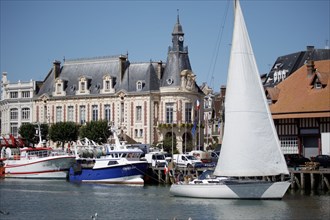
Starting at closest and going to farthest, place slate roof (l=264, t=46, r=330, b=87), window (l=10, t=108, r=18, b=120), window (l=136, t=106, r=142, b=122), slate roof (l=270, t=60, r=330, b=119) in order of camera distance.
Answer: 1. slate roof (l=270, t=60, r=330, b=119)
2. slate roof (l=264, t=46, r=330, b=87)
3. window (l=136, t=106, r=142, b=122)
4. window (l=10, t=108, r=18, b=120)

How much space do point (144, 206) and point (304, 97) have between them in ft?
Answer: 74.4

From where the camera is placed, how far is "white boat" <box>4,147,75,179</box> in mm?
69000

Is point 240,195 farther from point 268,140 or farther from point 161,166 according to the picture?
point 161,166

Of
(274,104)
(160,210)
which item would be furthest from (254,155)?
(274,104)

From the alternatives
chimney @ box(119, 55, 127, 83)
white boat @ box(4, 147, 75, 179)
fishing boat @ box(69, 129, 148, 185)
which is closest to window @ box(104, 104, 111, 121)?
chimney @ box(119, 55, 127, 83)

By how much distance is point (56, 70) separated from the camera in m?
101

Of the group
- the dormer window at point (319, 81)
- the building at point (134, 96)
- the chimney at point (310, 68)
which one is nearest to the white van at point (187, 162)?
the dormer window at point (319, 81)

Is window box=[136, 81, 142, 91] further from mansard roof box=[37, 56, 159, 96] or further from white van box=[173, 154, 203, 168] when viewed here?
white van box=[173, 154, 203, 168]

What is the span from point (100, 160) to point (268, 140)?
24002mm

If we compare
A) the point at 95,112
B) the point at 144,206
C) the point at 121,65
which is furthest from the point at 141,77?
the point at 144,206

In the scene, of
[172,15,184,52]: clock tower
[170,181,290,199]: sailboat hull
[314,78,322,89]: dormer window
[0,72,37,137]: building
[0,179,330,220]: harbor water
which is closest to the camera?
[0,179,330,220]: harbor water

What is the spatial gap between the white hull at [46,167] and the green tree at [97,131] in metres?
17.3

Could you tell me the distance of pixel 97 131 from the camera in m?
87.6

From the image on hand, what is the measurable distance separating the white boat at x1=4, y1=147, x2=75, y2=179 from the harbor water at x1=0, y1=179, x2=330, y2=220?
15.1 m
